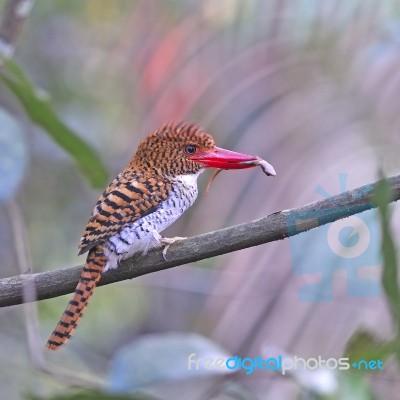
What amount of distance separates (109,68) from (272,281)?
99.2 inches

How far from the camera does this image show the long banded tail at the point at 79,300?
1.43m

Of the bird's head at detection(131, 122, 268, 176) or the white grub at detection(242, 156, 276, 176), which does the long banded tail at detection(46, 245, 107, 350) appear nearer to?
the bird's head at detection(131, 122, 268, 176)

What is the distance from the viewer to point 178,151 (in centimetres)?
163

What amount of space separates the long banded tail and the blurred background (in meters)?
0.13

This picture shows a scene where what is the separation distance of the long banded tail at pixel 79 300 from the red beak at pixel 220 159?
263 millimetres

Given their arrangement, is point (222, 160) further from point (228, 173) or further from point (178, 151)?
point (228, 173)

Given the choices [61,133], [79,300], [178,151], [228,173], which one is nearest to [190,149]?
[178,151]

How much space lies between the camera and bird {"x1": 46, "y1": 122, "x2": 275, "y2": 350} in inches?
59.4

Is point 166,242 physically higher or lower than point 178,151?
lower

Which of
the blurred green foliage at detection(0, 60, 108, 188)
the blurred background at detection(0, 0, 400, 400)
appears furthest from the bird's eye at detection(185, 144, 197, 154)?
the blurred background at detection(0, 0, 400, 400)

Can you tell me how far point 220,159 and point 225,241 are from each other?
193 mm

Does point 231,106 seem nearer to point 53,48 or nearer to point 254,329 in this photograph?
point 254,329

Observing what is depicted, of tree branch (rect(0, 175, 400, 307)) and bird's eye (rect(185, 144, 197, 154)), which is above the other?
bird's eye (rect(185, 144, 197, 154))

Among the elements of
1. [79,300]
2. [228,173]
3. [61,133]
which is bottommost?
[79,300]
